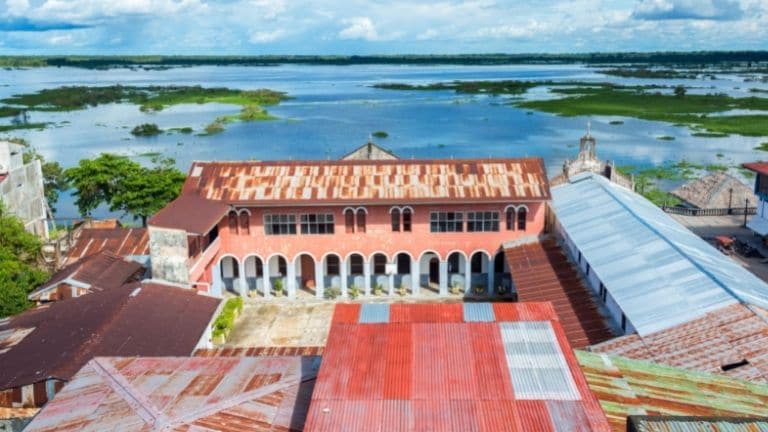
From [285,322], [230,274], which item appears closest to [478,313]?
[285,322]

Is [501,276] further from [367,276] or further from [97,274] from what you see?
[97,274]

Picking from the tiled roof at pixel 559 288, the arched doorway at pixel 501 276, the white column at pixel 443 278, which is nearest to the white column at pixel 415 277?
the white column at pixel 443 278

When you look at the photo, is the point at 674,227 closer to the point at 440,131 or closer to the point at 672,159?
the point at 672,159

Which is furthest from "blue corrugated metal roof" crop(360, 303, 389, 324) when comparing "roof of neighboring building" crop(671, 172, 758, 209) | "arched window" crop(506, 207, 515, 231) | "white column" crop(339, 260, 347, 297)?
"roof of neighboring building" crop(671, 172, 758, 209)

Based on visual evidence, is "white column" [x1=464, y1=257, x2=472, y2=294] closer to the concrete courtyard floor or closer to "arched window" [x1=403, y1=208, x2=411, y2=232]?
the concrete courtyard floor

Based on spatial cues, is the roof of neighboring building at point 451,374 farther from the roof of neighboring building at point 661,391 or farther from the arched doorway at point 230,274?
the arched doorway at point 230,274

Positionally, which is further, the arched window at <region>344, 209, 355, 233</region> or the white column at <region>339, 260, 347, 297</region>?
the white column at <region>339, 260, 347, 297</region>

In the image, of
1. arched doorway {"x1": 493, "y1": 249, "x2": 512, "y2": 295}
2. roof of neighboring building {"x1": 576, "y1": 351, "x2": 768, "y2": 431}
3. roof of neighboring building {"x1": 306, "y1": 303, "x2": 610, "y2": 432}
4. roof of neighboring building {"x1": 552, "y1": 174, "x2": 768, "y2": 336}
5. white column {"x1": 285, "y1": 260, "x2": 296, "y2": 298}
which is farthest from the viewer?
arched doorway {"x1": 493, "y1": 249, "x2": 512, "y2": 295}
